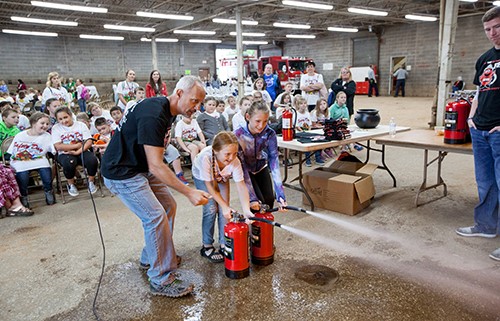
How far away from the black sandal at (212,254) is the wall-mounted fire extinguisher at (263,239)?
0.29 meters

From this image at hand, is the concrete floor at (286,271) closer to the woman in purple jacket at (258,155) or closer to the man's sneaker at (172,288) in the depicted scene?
the man's sneaker at (172,288)

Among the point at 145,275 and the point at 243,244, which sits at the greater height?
the point at 243,244

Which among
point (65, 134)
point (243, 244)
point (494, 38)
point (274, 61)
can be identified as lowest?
point (243, 244)

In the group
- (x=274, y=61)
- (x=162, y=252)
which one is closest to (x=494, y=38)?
(x=162, y=252)

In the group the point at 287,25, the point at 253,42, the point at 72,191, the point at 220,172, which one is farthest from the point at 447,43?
the point at 253,42

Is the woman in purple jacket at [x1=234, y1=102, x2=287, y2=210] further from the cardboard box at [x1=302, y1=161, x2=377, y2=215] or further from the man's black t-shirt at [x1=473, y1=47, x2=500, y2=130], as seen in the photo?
the man's black t-shirt at [x1=473, y1=47, x2=500, y2=130]

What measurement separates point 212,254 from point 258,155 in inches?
36.7

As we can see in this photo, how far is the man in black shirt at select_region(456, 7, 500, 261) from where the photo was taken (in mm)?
2885

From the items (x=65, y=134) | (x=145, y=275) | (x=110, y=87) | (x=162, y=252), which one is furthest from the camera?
(x=110, y=87)

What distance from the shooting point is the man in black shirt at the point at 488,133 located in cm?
288

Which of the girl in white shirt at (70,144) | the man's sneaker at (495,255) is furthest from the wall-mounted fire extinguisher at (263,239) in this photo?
the girl in white shirt at (70,144)

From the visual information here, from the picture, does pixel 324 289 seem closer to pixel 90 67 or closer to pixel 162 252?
pixel 162 252

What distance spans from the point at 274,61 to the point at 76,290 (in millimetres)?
17553

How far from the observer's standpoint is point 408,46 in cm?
1964
